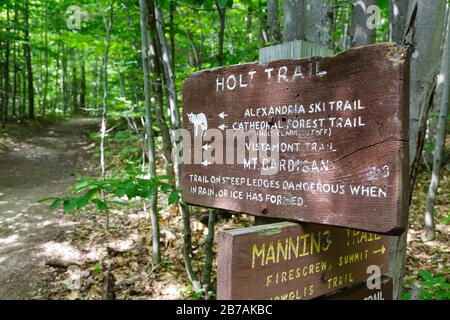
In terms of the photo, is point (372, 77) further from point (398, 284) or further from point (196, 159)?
point (398, 284)

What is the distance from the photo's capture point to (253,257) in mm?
1360

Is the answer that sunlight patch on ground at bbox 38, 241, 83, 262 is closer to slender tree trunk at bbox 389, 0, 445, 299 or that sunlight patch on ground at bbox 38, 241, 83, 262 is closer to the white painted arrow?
the white painted arrow

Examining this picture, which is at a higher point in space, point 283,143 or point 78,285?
point 283,143

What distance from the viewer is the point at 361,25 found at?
3.12 metres

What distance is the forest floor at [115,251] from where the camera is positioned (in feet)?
16.1

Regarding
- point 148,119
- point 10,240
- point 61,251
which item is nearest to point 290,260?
point 148,119

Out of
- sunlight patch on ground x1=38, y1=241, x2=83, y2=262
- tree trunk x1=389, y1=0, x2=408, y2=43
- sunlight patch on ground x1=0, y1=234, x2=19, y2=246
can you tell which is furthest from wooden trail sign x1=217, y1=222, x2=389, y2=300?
sunlight patch on ground x1=0, y1=234, x2=19, y2=246

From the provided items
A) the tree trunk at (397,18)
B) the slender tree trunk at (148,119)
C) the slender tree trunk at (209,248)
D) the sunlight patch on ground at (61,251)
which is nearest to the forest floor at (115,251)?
the sunlight patch on ground at (61,251)

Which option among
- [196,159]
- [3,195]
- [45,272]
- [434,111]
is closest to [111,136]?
[3,195]

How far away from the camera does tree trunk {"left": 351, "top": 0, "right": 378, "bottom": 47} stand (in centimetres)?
311

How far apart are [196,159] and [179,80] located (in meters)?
3.96

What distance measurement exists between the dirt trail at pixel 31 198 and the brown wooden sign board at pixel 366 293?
190 inches

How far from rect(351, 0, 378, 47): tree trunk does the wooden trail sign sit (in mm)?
2047

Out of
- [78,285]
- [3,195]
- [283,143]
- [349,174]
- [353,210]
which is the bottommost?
[78,285]
